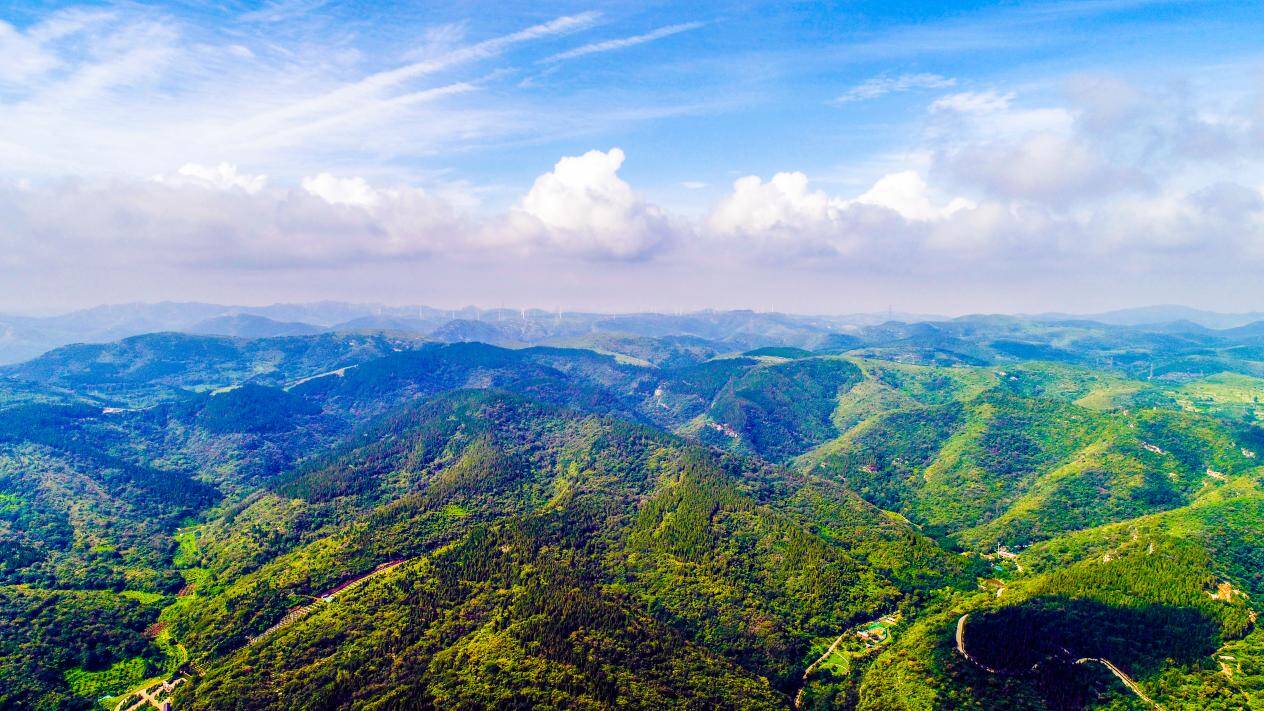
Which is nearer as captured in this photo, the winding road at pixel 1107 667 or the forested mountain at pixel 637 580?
the winding road at pixel 1107 667

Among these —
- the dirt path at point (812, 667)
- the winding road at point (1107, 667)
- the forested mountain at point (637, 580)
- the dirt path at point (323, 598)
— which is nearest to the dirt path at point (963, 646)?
the winding road at point (1107, 667)

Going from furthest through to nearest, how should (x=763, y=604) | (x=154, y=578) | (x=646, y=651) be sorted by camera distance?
(x=154, y=578) < (x=763, y=604) < (x=646, y=651)

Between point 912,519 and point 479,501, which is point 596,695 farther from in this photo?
point 912,519

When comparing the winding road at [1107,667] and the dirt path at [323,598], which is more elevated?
the winding road at [1107,667]

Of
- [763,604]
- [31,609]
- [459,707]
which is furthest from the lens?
[763,604]

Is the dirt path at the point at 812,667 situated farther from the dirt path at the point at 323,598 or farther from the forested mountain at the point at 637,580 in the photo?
the dirt path at the point at 323,598

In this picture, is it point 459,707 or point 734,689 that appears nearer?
point 459,707

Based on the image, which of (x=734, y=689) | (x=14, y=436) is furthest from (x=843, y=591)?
(x=14, y=436)

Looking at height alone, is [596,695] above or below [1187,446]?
below

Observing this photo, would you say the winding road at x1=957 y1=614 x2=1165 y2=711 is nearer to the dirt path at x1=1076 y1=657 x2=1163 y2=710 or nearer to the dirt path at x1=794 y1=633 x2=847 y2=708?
the dirt path at x1=1076 y1=657 x2=1163 y2=710

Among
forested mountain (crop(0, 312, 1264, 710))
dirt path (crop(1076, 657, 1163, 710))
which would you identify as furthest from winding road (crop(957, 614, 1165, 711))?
forested mountain (crop(0, 312, 1264, 710))

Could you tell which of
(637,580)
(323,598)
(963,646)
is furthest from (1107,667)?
(323,598)
